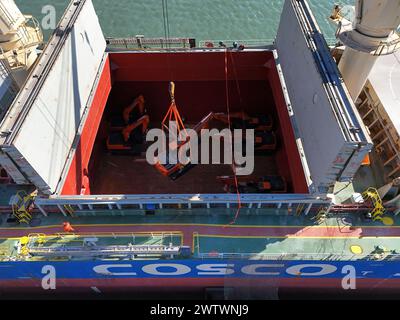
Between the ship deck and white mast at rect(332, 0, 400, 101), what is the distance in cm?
631

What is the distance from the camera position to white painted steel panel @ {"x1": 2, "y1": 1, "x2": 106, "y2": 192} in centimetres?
1265

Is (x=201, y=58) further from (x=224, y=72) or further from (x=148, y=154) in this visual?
(x=148, y=154)

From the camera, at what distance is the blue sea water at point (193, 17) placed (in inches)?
1102

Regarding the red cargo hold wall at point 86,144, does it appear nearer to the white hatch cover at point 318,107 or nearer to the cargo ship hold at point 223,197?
the cargo ship hold at point 223,197

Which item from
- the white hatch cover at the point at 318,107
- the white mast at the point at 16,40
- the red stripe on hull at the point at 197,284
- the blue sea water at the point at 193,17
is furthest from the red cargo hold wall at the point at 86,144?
the blue sea water at the point at 193,17

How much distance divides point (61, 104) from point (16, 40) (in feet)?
13.8

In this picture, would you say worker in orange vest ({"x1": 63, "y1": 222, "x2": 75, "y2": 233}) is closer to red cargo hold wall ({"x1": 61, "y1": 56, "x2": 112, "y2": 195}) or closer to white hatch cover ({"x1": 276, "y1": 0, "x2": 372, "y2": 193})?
red cargo hold wall ({"x1": 61, "y1": 56, "x2": 112, "y2": 195})

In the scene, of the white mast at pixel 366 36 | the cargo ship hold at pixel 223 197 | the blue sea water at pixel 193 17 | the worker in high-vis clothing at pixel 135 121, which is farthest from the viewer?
the blue sea water at pixel 193 17

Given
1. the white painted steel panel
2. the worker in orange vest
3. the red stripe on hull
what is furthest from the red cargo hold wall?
the red stripe on hull

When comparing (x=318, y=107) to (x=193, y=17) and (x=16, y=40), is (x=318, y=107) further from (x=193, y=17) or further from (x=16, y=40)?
(x=193, y=17)

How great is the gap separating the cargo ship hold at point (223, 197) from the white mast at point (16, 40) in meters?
0.08

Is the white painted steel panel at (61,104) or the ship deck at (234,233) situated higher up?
the white painted steel panel at (61,104)

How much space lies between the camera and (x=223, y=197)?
1441 cm
